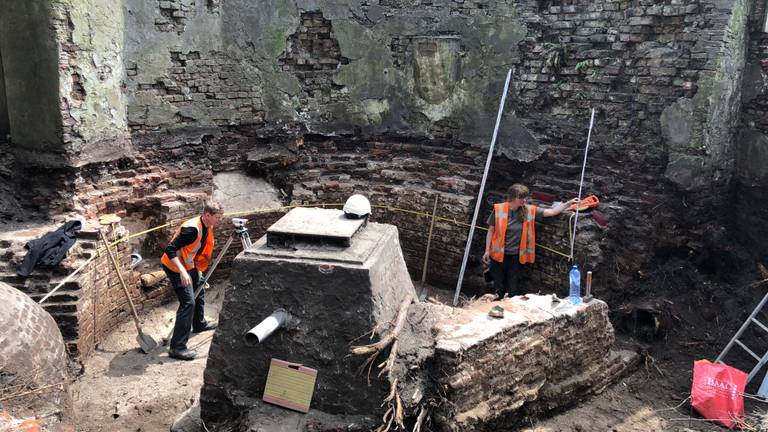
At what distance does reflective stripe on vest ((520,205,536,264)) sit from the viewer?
6.61m

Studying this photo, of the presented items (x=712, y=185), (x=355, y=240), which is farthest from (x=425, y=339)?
(x=712, y=185)

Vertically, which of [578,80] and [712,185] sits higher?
[578,80]

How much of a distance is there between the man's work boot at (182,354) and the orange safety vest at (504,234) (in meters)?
3.12

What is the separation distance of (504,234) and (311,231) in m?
2.85

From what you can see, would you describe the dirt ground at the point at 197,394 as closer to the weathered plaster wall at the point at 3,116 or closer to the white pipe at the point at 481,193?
the white pipe at the point at 481,193

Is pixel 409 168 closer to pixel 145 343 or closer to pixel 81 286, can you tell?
pixel 145 343

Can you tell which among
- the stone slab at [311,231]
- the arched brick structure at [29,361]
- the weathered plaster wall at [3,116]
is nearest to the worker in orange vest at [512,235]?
the stone slab at [311,231]

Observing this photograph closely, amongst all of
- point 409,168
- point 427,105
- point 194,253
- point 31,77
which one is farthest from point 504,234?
point 31,77

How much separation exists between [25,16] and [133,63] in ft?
3.89

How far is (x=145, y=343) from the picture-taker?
20.0ft

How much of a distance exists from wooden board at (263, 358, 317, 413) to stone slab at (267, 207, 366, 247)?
812 mm

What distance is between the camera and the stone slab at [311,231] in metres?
4.31

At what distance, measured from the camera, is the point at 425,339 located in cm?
443

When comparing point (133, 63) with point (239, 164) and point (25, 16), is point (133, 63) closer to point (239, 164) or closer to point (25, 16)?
point (25, 16)
